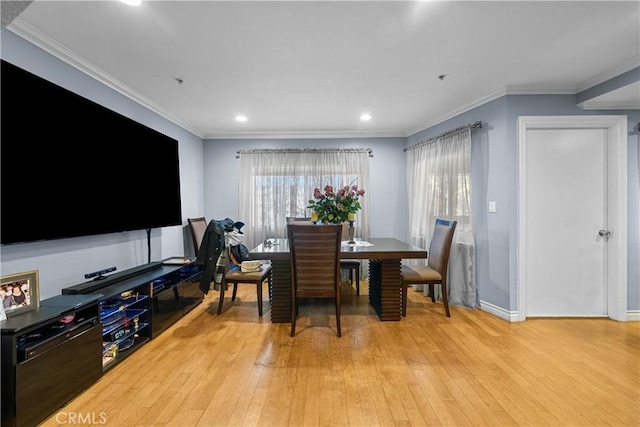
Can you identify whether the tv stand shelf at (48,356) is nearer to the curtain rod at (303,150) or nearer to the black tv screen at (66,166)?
the black tv screen at (66,166)

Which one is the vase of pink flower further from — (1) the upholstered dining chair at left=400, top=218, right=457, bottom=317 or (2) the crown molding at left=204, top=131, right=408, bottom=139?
(2) the crown molding at left=204, top=131, right=408, bottom=139

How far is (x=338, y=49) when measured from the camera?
2.15m

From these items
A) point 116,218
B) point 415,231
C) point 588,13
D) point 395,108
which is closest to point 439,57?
point 588,13

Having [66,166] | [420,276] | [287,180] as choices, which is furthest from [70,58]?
[420,276]

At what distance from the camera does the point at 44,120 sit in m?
1.84

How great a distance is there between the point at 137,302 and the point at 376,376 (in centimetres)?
202

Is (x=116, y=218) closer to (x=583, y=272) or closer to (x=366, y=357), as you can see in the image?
(x=366, y=357)

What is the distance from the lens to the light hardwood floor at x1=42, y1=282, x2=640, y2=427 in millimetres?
1592

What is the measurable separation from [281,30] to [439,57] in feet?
4.35

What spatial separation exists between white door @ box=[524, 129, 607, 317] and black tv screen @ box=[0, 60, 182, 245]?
13.1ft

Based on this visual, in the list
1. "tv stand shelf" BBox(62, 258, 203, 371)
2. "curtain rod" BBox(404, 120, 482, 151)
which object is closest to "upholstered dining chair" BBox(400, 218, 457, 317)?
"curtain rod" BBox(404, 120, 482, 151)

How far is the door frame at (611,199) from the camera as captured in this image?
282 cm

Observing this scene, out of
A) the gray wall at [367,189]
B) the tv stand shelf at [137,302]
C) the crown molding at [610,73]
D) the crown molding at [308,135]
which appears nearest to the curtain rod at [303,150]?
the gray wall at [367,189]

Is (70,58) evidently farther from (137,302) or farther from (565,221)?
(565,221)
